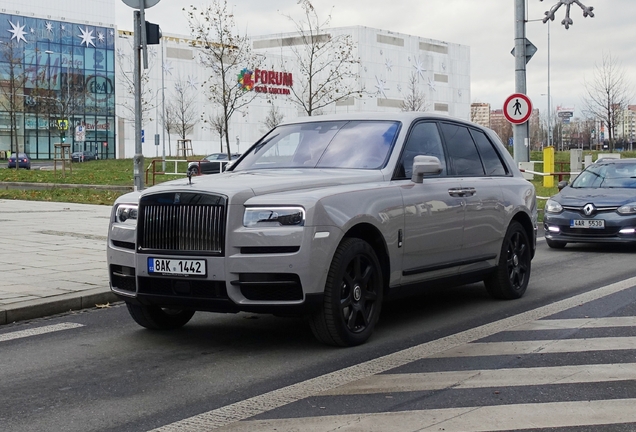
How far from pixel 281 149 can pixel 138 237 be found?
1.73 metres

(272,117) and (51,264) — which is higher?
(272,117)

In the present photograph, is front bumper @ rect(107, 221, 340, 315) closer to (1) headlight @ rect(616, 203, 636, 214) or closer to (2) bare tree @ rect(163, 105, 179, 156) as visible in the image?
(1) headlight @ rect(616, 203, 636, 214)

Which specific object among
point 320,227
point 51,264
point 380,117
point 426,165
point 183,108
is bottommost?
point 51,264

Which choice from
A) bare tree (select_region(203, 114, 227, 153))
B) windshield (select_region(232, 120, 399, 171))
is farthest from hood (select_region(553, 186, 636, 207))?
bare tree (select_region(203, 114, 227, 153))

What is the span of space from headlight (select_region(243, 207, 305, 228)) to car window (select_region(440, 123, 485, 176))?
7.68 ft

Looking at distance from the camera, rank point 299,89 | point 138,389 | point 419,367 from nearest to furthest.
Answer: point 138,389 → point 419,367 → point 299,89

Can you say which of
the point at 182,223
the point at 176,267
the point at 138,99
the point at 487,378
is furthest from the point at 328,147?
the point at 138,99

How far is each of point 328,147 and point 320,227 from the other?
1.51 meters

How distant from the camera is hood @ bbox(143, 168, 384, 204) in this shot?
620cm

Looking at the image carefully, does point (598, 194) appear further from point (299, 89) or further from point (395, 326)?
point (299, 89)

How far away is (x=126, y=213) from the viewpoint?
674cm

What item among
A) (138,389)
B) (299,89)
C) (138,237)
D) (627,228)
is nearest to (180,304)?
(138,237)

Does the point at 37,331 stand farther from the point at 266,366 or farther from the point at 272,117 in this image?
the point at 272,117

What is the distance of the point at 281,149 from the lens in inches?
303
